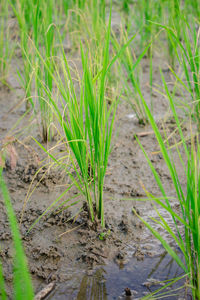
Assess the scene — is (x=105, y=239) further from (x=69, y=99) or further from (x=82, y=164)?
(x=69, y=99)

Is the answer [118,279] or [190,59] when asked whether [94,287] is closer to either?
[118,279]

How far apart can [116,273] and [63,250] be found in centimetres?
27

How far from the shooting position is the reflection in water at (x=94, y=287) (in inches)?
58.5

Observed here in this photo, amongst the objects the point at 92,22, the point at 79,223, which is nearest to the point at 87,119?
the point at 79,223

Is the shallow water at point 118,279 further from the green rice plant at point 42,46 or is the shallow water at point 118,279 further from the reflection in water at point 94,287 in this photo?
the green rice plant at point 42,46

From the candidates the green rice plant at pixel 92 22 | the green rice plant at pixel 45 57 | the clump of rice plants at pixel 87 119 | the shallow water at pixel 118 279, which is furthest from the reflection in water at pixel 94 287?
the green rice plant at pixel 92 22

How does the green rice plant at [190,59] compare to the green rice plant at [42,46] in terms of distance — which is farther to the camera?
the green rice plant at [42,46]

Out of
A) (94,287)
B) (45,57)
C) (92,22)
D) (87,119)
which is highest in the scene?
(92,22)

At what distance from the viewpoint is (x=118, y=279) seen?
5.14 feet

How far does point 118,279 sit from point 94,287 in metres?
0.11

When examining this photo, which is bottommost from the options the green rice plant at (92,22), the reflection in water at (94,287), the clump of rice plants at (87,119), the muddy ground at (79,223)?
the reflection in water at (94,287)

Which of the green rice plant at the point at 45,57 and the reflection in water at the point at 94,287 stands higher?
the green rice plant at the point at 45,57

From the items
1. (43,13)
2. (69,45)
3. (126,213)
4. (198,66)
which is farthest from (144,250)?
(69,45)

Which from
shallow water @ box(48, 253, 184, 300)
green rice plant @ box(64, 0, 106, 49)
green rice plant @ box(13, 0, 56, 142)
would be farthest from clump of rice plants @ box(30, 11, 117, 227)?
green rice plant @ box(13, 0, 56, 142)
